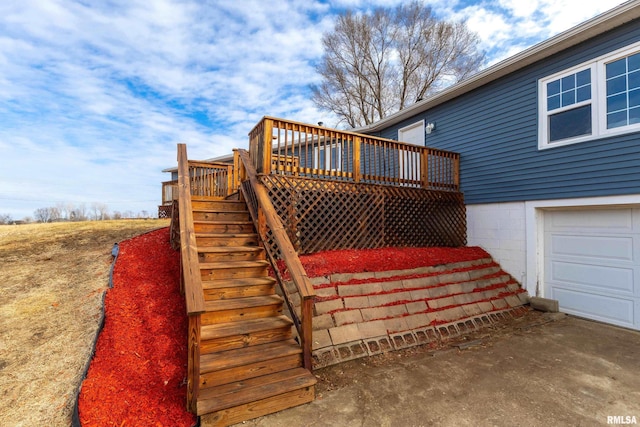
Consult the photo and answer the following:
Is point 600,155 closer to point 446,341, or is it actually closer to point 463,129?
point 463,129

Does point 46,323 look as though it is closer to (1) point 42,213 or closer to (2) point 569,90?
(2) point 569,90

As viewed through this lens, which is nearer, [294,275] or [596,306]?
[294,275]

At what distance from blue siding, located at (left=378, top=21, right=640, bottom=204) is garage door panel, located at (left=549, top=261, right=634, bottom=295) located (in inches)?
49.3

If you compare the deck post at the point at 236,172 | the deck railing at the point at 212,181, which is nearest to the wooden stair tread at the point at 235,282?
the deck post at the point at 236,172

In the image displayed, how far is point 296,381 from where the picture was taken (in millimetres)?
2609

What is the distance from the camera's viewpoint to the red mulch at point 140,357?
2287 millimetres

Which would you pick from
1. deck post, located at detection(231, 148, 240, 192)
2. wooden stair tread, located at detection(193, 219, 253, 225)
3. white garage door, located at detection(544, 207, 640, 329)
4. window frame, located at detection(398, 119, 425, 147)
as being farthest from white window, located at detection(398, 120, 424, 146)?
wooden stair tread, located at detection(193, 219, 253, 225)

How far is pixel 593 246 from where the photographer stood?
5137 millimetres

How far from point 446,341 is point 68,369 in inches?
168

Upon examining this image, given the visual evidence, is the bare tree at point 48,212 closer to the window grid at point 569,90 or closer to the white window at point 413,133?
the white window at point 413,133

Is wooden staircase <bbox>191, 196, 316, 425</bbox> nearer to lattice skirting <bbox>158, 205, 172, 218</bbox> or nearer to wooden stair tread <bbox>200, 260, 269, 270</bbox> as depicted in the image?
wooden stair tread <bbox>200, 260, 269, 270</bbox>

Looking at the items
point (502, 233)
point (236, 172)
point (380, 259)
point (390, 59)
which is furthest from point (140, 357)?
point (390, 59)

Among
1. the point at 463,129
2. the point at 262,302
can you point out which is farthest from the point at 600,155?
the point at 262,302

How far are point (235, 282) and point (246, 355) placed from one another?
932 millimetres
